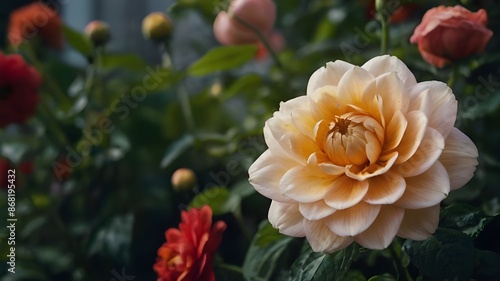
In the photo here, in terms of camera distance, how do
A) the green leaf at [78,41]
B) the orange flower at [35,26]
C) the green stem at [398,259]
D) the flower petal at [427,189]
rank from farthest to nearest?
the orange flower at [35,26], the green leaf at [78,41], the green stem at [398,259], the flower petal at [427,189]

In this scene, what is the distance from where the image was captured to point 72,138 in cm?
93

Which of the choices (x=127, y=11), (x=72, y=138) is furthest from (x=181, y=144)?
(x=127, y=11)

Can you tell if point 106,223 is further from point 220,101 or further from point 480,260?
point 480,260

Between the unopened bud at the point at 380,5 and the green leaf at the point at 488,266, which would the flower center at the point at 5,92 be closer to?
the unopened bud at the point at 380,5

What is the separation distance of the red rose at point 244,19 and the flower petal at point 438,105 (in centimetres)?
36

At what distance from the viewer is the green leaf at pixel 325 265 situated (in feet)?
1.56

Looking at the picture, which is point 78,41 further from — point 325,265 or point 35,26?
point 325,265

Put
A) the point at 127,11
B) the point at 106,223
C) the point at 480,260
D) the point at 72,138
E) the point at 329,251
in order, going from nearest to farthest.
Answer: the point at 329,251 < the point at 480,260 < the point at 106,223 < the point at 72,138 < the point at 127,11

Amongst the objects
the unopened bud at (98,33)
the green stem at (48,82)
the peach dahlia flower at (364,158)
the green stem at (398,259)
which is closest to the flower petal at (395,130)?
the peach dahlia flower at (364,158)

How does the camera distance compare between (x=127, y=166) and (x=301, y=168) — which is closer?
(x=301, y=168)

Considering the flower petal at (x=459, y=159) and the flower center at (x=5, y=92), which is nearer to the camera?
the flower petal at (x=459, y=159)

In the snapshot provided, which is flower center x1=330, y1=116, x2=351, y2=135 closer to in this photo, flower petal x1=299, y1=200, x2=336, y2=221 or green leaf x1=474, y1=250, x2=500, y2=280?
flower petal x1=299, y1=200, x2=336, y2=221

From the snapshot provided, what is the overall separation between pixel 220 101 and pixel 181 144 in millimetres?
176

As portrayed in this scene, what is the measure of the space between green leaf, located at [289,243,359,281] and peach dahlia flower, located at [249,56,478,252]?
0.04 metres
